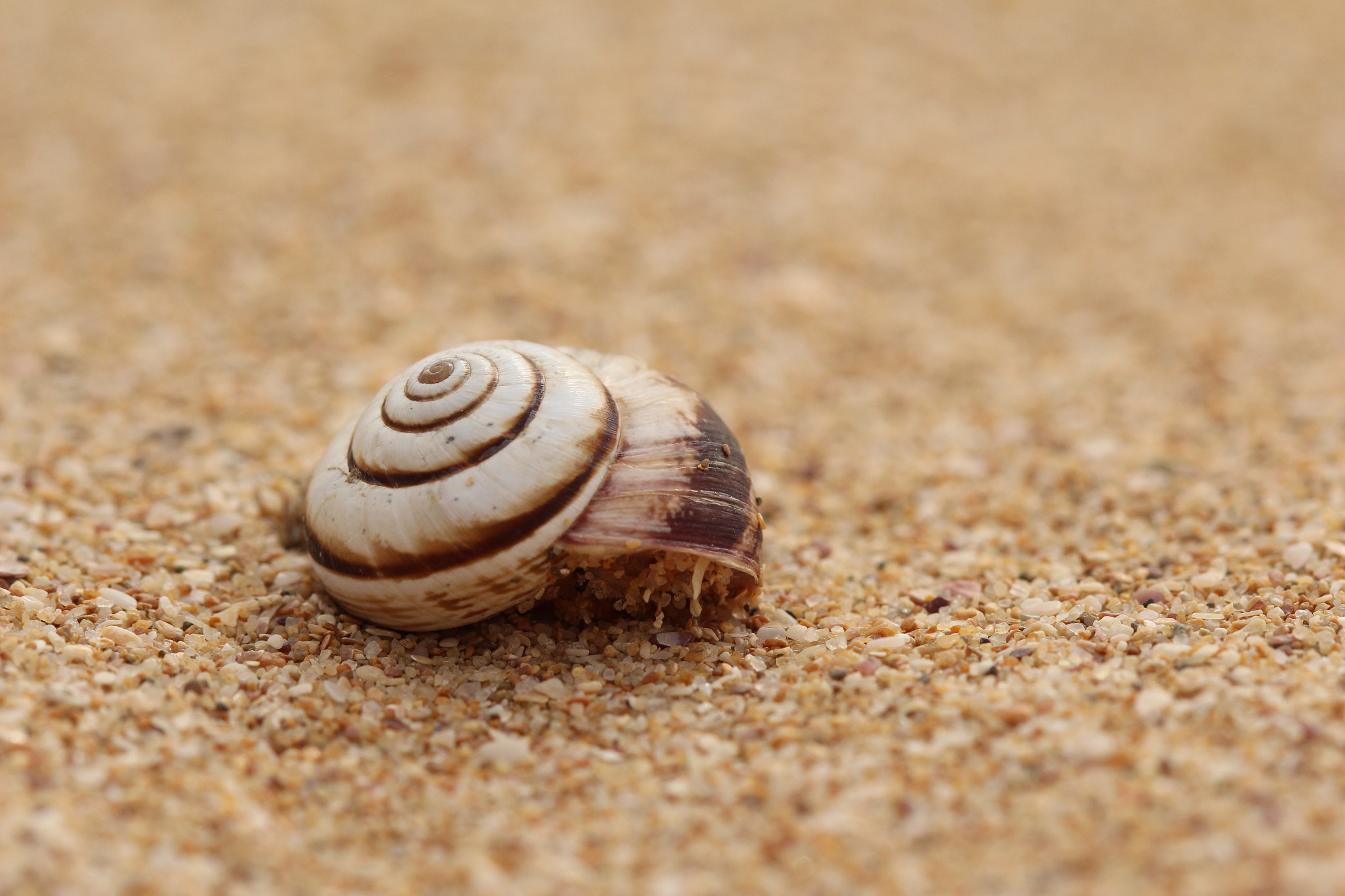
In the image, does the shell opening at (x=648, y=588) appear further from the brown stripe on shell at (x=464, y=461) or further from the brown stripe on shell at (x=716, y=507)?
the brown stripe on shell at (x=464, y=461)

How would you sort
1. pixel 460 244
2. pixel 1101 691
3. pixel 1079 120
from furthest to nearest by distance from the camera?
1. pixel 1079 120
2. pixel 460 244
3. pixel 1101 691

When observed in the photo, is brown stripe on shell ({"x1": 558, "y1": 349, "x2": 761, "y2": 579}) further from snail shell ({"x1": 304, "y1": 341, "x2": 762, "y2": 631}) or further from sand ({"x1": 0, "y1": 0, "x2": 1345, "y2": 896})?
sand ({"x1": 0, "y1": 0, "x2": 1345, "y2": 896})

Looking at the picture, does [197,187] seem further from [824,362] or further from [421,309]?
[824,362]

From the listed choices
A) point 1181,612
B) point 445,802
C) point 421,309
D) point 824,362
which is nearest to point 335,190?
point 421,309

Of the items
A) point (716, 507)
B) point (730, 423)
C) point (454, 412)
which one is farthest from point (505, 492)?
point (730, 423)

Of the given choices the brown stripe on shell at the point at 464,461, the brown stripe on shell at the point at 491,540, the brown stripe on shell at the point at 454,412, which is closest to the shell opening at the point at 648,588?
the brown stripe on shell at the point at 491,540

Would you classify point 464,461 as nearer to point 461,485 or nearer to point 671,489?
point 461,485
